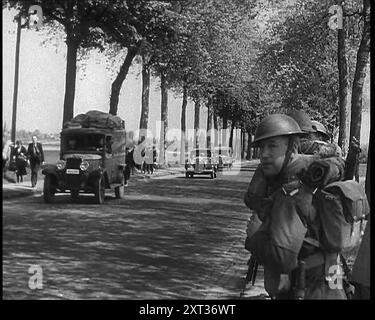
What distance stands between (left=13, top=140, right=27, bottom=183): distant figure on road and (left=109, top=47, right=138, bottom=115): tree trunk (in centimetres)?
64

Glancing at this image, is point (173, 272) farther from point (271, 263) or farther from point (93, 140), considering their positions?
point (271, 263)

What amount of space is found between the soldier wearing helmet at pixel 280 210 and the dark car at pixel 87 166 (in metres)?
0.89

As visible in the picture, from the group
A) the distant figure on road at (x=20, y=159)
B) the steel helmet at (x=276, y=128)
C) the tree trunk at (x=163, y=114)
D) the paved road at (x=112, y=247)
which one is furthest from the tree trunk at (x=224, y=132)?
the distant figure on road at (x=20, y=159)

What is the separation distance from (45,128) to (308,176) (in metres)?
1.35

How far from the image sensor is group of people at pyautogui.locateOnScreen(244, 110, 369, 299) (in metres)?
2.64

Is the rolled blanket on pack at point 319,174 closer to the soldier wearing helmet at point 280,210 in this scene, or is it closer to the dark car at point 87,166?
the soldier wearing helmet at point 280,210

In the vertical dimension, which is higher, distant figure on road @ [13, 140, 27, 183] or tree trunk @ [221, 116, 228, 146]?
tree trunk @ [221, 116, 228, 146]

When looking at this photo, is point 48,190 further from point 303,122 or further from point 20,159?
point 303,122

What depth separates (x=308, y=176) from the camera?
2.79m

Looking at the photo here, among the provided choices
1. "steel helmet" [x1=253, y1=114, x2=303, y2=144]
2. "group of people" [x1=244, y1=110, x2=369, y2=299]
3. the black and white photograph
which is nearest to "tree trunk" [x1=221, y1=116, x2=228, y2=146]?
the black and white photograph

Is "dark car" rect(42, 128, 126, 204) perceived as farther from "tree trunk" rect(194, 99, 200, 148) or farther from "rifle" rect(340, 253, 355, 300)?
"rifle" rect(340, 253, 355, 300)

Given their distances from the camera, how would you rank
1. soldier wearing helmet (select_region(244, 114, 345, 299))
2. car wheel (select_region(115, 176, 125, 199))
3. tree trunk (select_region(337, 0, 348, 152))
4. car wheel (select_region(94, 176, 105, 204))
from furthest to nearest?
tree trunk (select_region(337, 0, 348, 152)) < car wheel (select_region(115, 176, 125, 199)) < car wheel (select_region(94, 176, 105, 204)) < soldier wearing helmet (select_region(244, 114, 345, 299))

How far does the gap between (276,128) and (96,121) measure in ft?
3.83

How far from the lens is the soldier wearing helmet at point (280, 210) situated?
2.63 meters
